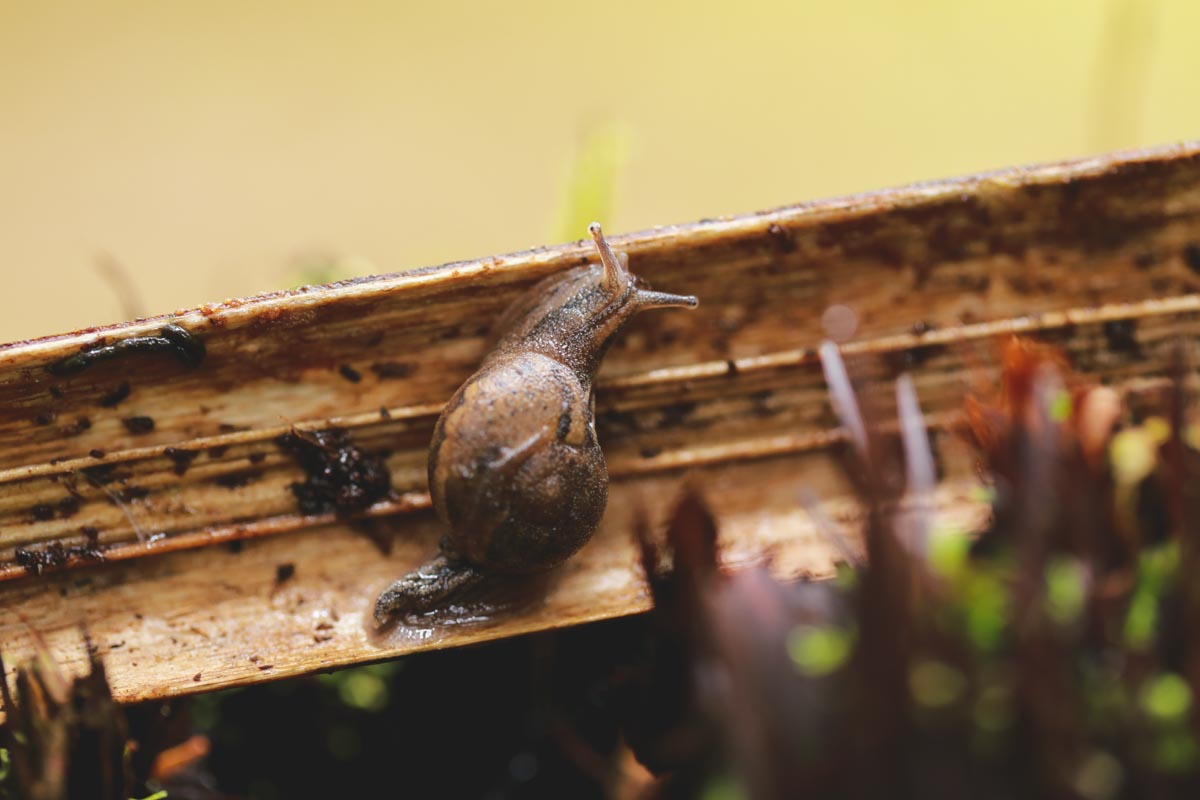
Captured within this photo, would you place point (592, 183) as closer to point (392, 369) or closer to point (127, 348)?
point (392, 369)

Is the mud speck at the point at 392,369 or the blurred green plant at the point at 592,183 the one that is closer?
the mud speck at the point at 392,369

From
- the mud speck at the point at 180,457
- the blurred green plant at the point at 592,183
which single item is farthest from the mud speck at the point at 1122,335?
the mud speck at the point at 180,457

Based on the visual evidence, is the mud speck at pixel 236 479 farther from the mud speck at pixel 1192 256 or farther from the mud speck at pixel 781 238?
the mud speck at pixel 1192 256

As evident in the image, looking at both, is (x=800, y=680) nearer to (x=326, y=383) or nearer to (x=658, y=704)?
(x=658, y=704)

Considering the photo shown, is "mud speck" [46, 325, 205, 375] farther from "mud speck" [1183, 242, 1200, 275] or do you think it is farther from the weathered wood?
"mud speck" [1183, 242, 1200, 275]

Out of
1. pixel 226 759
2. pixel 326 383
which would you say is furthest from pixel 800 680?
pixel 226 759

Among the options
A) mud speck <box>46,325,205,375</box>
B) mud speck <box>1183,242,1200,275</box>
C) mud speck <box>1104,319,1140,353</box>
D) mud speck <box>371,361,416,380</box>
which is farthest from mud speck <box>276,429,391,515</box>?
Result: mud speck <box>1183,242,1200,275</box>

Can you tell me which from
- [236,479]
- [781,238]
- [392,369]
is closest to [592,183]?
[781,238]
